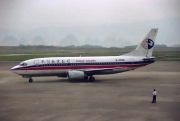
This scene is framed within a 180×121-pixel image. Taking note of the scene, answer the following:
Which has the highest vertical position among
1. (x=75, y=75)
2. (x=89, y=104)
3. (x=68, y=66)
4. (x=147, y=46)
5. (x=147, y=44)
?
(x=147, y=44)

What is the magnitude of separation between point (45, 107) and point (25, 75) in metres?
11.3

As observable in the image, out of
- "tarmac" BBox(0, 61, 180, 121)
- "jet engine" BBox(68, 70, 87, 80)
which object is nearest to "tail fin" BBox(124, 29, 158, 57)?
"jet engine" BBox(68, 70, 87, 80)

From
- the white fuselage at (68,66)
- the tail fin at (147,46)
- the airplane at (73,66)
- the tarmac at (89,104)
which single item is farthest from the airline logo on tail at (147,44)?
the tarmac at (89,104)

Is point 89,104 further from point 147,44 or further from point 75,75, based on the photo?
point 147,44

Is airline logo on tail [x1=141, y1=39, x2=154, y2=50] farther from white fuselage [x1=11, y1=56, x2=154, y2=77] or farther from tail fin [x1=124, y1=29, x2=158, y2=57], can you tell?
white fuselage [x1=11, y1=56, x2=154, y2=77]

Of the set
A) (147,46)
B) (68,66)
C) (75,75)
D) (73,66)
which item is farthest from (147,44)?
(68,66)

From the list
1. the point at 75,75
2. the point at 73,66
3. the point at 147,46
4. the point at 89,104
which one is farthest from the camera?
the point at 147,46

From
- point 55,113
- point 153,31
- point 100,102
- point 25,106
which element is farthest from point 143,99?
point 153,31

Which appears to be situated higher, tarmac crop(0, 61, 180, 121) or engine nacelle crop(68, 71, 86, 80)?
engine nacelle crop(68, 71, 86, 80)

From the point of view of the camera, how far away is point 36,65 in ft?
78.5

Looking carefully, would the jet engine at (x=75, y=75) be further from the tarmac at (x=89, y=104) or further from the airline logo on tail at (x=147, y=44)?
the airline logo on tail at (x=147, y=44)

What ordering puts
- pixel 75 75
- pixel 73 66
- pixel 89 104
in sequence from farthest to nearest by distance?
pixel 73 66 → pixel 75 75 → pixel 89 104

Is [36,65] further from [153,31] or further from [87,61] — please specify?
[153,31]

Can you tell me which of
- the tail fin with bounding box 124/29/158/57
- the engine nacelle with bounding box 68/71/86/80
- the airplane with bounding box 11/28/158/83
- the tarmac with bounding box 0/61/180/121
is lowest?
the tarmac with bounding box 0/61/180/121
